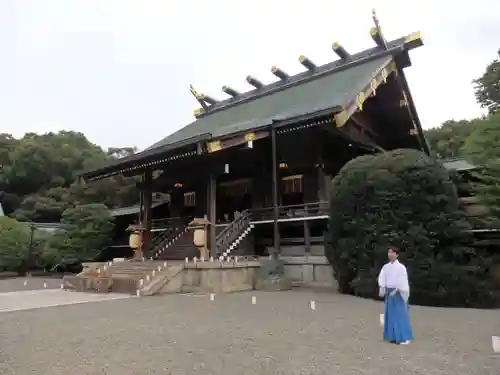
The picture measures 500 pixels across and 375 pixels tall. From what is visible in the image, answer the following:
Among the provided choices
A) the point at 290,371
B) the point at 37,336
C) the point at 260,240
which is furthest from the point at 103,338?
the point at 260,240

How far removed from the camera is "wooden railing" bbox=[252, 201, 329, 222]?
13.4m

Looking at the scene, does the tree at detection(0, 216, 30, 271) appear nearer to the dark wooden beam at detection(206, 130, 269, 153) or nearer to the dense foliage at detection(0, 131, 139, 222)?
the dense foliage at detection(0, 131, 139, 222)

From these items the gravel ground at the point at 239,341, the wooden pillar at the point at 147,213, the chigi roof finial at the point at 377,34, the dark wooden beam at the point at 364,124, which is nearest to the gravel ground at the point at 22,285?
the wooden pillar at the point at 147,213

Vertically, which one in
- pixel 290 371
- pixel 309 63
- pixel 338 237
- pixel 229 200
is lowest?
pixel 290 371

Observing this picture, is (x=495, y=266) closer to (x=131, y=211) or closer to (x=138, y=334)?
(x=138, y=334)

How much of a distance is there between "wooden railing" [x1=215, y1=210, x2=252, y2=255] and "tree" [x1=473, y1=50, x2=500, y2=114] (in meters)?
16.8

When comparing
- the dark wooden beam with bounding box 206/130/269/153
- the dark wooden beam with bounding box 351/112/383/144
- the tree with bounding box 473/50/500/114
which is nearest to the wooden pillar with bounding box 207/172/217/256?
the dark wooden beam with bounding box 206/130/269/153

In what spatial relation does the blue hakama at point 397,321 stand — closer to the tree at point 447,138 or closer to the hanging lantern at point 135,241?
the hanging lantern at point 135,241

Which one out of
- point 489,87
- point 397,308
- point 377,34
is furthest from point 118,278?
point 489,87

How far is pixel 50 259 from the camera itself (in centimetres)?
2050

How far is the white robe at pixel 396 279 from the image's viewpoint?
16.8 ft

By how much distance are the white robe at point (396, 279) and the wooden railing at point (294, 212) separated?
7845 millimetres

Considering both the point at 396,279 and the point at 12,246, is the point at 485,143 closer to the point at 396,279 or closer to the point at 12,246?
the point at 396,279

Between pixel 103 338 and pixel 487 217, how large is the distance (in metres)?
8.46
